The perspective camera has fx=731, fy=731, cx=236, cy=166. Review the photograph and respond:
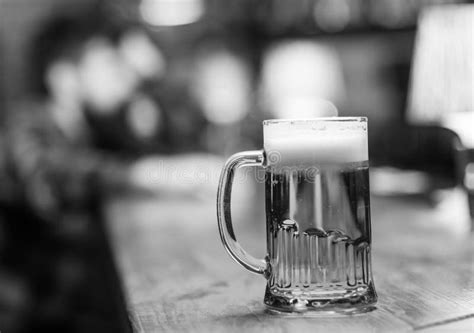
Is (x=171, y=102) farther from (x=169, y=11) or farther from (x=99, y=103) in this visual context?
(x=99, y=103)

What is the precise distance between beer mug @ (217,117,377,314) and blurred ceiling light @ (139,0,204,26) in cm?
425

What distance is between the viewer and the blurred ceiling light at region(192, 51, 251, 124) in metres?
5.44

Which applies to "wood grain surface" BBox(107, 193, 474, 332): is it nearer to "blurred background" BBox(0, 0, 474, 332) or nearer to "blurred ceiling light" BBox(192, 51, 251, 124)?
"blurred background" BBox(0, 0, 474, 332)

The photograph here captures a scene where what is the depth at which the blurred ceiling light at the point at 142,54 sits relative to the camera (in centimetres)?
530

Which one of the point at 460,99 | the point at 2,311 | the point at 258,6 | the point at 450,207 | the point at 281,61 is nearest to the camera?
the point at 460,99

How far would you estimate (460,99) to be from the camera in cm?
116

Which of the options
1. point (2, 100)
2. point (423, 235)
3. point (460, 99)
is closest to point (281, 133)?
point (423, 235)

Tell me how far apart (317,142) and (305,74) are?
3806 mm

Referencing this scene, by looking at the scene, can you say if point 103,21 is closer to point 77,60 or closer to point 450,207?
point 77,60

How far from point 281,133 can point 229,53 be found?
193 inches

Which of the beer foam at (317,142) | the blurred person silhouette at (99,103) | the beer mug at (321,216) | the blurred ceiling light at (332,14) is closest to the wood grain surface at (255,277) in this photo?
the beer mug at (321,216)

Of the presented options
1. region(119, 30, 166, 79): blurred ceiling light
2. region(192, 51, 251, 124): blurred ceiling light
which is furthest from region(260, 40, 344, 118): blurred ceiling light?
region(119, 30, 166, 79): blurred ceiling light

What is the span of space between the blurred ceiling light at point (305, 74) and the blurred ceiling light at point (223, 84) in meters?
0.96

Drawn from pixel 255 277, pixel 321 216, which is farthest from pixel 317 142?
pixel 255 277
